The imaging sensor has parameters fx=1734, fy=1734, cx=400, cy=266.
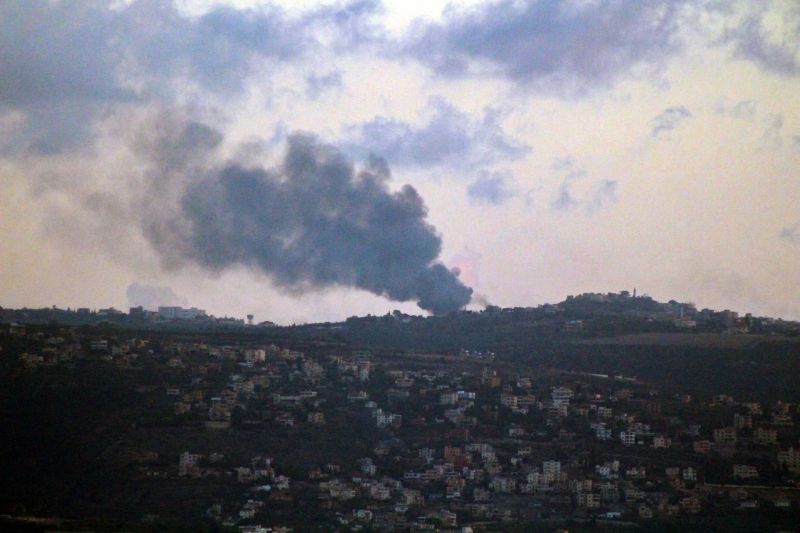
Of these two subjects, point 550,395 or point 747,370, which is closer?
point 550,395

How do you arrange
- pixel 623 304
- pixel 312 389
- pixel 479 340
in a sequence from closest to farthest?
pixel 312 389
pixel 479 340
pixel 623 304

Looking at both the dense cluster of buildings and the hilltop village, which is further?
the dense cluster of buildings

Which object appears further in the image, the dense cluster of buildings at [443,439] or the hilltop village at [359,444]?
the dense cluster of buildings at [443,439]

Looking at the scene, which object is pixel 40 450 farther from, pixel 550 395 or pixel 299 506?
pixel 550 395

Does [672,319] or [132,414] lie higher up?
[672,319]

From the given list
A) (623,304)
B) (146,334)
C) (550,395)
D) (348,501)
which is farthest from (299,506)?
(623,304)

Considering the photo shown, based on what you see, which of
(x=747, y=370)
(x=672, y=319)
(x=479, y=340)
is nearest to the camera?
(x=747, y=370)

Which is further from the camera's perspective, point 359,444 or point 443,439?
point 443,439

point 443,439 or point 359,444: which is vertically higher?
point 443,439
